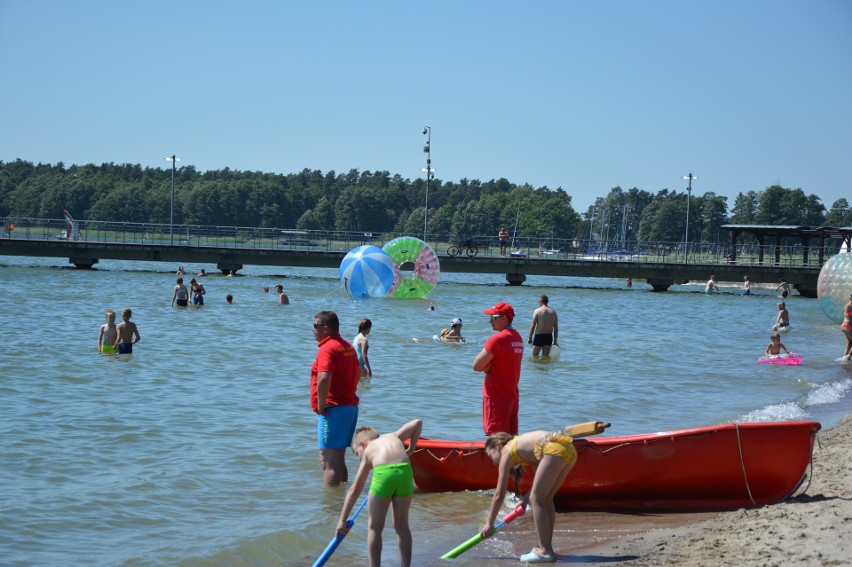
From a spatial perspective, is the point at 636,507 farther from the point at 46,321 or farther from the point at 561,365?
the point at 46,321

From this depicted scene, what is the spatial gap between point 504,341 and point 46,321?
19.4 metres

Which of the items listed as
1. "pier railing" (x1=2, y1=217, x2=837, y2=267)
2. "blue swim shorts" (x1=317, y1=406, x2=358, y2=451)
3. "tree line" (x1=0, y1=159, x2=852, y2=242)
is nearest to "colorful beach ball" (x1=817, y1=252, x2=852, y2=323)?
"blue swim shorts" (x1=317, y1=406, x2=358, y2=451)

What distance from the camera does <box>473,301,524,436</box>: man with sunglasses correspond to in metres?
8.07

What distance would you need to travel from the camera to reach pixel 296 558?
7.21m

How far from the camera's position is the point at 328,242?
55469 mm

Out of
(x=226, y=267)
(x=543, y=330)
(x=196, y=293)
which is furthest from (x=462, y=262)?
(x=543, y=330)

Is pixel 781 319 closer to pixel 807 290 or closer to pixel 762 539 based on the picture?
pixel 762 539

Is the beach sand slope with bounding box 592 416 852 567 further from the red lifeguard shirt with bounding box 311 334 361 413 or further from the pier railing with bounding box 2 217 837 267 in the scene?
the pier railing with bounding box 2 217 837 267

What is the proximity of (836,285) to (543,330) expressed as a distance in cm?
1265

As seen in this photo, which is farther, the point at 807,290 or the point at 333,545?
the point at 807,290

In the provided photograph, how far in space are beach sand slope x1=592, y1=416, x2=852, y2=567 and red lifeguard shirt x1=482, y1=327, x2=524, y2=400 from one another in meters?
1.59

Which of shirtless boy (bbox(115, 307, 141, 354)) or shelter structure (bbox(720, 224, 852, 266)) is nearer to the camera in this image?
shirtless boy (bbox(115, 307, 141, 354))

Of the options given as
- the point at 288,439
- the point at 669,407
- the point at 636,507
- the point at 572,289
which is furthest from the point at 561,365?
the point at 572,289

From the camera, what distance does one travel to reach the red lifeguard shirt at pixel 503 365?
8.08 metres
